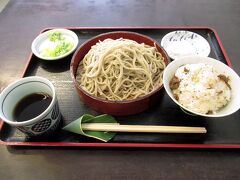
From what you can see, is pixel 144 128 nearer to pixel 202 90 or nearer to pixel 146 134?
pixel 146 134

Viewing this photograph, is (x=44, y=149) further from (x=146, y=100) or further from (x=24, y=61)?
(x=24, y=61)

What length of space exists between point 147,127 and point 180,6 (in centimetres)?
125

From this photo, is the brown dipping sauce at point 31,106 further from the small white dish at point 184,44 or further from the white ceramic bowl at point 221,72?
the small white dish at point 184,44

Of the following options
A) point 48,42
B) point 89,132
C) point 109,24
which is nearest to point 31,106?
point 89,132

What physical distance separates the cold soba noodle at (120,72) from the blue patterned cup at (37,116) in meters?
0.21

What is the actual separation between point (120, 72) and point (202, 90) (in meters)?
0.42

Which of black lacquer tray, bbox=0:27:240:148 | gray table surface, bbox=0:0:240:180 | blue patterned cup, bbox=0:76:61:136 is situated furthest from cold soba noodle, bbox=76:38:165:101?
gray table surface, bbox=0:0:240:180

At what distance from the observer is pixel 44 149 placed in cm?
105

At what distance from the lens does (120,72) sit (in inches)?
48.3

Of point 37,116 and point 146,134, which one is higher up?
point 37,116

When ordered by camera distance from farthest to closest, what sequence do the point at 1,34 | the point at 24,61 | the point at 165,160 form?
Answer: the point at 1,34, the point at 24,61, the point at 165,160

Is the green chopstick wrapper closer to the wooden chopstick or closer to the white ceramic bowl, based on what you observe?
the wooden chopstick

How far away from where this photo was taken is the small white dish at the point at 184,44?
4.61 ft

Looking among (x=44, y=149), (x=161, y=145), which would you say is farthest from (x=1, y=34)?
(x=161, y=145)
